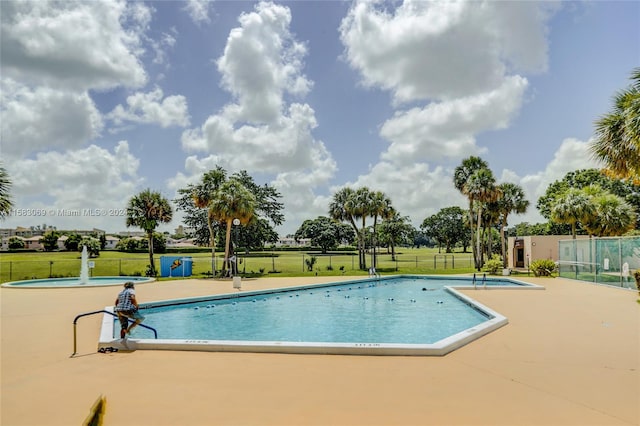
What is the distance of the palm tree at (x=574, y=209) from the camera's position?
98.4ft

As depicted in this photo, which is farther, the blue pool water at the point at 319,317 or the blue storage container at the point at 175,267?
the blue storage container at the point at 175,267

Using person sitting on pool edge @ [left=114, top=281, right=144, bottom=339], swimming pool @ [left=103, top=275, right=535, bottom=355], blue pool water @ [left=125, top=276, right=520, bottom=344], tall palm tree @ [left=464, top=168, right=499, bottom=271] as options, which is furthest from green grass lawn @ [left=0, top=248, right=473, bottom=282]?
person sitting on pool edge @ [left=114, top=281, right=144, bottom=339]

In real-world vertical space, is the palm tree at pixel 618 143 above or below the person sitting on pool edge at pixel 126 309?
above

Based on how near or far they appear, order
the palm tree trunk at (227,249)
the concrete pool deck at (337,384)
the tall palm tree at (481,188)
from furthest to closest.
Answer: the tall palm tree at (481,188) < the palm tree trunk at (227,249) < the concrete pool deck at (337,384)

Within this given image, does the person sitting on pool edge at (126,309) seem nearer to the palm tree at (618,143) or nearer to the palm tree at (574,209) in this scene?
the palm tree at (618,143)

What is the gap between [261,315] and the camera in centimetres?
1462

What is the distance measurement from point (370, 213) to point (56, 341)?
91.8 feet

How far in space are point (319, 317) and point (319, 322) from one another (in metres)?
0.88

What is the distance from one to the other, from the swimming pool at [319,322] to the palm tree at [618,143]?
23.6 ft

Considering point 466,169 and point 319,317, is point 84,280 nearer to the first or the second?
point 319,317

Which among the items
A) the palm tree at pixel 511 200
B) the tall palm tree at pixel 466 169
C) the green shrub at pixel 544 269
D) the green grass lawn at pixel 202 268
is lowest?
the green grass lawn at pixel 202 268

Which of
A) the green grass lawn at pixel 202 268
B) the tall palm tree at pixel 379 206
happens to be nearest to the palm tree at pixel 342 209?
the tall palm tree at pixel 379 206

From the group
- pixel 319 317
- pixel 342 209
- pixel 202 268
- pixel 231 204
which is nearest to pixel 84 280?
pixel 231 204

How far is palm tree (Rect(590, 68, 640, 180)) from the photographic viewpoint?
1367 cm
